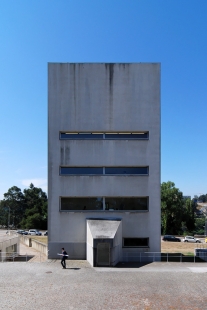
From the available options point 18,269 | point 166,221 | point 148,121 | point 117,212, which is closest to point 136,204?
point 117,212

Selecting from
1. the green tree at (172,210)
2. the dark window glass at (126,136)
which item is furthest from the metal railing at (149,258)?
the green tree at (172,210)

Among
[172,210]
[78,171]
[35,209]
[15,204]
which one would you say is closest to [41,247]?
[78,171]

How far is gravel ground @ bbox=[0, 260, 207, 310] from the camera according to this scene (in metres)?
10.9

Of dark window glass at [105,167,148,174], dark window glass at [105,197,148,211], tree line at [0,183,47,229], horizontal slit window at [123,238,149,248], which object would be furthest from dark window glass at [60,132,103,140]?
tree line at [0,183,47,229]

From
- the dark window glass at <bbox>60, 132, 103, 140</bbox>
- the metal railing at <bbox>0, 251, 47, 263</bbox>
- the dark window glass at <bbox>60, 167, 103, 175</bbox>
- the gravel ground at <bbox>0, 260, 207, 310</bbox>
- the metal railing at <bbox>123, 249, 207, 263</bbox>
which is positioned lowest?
the metal railing at <bbox>0, 251, 47, 263</bbox>

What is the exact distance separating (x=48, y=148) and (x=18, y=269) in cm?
879

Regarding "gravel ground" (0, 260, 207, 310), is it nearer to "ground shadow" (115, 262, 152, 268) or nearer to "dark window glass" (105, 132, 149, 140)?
"ground shadow" (115, 262, 152, 268)

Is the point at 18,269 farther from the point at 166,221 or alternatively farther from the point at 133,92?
the point at 166,221

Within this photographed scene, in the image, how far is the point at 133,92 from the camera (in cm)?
2111

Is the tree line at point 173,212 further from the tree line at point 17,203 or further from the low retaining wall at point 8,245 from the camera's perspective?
the low retaining wall at point 8,245

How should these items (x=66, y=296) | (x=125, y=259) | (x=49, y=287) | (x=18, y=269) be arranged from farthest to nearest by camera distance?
1. (x=125, y=259)
2. (x=18, y=269)
3. (x=49, y=287)
4. (x=66, y=296)

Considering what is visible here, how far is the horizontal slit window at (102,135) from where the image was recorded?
21.0 m

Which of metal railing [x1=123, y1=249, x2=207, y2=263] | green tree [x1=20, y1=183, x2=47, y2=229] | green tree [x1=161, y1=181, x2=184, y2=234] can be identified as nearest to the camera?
metal railing [x1=123, y1=249, x2=207, y2=263]

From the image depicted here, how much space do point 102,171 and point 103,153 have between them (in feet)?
4.61
